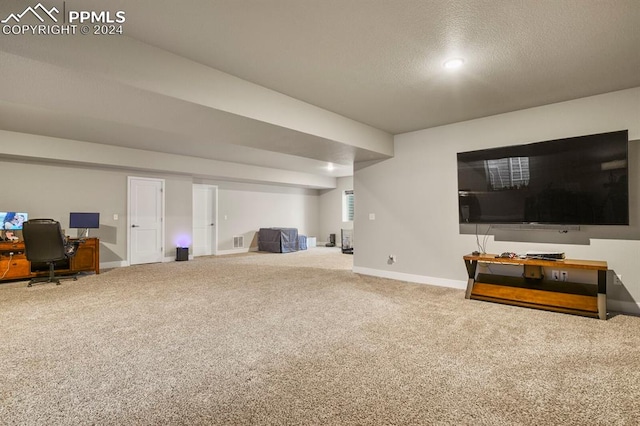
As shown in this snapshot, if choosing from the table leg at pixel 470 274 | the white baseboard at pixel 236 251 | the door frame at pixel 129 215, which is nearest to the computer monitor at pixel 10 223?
the door frame at pixel 129 215

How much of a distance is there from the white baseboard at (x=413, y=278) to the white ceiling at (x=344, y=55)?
2.49 metres

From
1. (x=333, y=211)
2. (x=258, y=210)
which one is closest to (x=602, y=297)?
(x=258, y=210)

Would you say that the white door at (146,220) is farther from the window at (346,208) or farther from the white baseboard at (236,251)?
the window at (346,208)

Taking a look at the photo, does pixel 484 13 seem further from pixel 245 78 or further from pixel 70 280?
pixel 70 280

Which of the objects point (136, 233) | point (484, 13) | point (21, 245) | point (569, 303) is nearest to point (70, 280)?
point (21, 245)

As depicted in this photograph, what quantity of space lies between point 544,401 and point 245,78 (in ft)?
11.6

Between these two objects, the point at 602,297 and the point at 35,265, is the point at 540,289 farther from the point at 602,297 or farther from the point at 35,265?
the point at 35,265

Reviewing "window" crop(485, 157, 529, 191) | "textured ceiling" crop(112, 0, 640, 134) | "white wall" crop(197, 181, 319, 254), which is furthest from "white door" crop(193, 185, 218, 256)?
"window" crop(485, 157, 529, 191)

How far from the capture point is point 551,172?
147 inches

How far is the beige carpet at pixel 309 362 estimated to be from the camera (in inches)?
68.5

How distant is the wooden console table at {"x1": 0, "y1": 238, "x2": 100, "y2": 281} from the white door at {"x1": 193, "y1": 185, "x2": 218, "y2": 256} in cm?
301

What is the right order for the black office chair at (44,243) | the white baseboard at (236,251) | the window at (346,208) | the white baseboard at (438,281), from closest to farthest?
the white baseboard at (438,281)
the black office chair at (44,243)
the white baseboard at (236,251)
the window at (346,208)

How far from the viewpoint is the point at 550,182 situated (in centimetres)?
376

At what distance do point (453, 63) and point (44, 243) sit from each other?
20.7 ft
